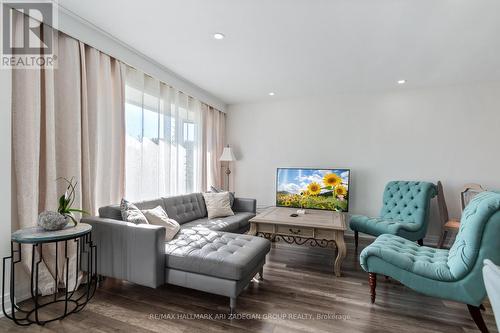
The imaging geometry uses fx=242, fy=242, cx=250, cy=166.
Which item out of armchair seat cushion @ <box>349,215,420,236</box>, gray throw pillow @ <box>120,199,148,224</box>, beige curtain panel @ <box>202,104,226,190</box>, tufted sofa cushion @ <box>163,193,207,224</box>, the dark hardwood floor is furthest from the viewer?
beige curtain panel @ <box>202,104,226,190</box>

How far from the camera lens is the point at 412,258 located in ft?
6.48

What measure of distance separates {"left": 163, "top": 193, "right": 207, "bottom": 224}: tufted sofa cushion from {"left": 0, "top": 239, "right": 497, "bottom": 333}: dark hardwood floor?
959mm

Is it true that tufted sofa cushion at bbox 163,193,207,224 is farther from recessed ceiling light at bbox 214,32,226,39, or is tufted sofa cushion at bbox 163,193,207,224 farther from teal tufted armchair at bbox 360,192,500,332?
teal tufted armchair at bbox 360,192,500,332

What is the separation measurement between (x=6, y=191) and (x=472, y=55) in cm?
467

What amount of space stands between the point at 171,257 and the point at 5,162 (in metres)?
1.44

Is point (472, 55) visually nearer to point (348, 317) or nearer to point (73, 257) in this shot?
point (348, 317)

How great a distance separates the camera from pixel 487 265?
33.5 inches

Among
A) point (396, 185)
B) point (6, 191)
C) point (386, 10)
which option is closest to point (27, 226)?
point (6, 191)

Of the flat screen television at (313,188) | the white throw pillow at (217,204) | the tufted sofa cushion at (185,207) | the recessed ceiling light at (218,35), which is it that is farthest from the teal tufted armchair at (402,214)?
the recessed ceiling light at (218,35)

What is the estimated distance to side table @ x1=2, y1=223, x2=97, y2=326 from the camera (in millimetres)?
1608

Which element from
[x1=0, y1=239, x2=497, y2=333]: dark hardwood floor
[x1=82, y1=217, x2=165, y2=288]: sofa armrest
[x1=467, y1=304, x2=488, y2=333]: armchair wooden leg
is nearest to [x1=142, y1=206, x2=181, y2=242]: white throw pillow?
[x1=82, y1=217, x2=165, y2=288]: sofa armrest

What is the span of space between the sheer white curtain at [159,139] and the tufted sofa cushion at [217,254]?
109 centimetres

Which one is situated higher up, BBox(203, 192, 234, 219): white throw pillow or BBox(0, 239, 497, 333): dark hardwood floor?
BBox(203, 192, 234, 219): white throw pillow
